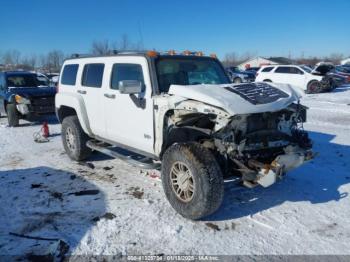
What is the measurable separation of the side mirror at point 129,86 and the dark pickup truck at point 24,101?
7.16m

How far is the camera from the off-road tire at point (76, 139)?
21.4 ft

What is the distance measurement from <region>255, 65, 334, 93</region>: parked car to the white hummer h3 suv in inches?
656

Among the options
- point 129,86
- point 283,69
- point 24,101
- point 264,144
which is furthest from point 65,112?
point 283,69

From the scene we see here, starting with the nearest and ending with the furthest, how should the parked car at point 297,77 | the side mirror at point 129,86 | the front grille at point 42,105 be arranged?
the side mirror at point 129,86
the front grille at point 42,105
the parked car at point 297,77

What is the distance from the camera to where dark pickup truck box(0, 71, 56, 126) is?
1062cm

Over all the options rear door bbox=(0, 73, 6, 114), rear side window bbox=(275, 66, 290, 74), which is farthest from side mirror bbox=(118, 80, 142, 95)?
rear side window bbox=(275, 66, 290, 74)

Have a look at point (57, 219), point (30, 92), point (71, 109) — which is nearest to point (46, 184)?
point (57, 219)

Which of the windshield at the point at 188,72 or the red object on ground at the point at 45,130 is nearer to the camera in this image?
the windshield at the point at 188,72

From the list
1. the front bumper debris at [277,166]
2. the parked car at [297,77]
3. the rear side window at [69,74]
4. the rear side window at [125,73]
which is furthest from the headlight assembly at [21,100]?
the parked car at [297,77]

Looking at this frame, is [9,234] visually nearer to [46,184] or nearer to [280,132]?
[46,184]

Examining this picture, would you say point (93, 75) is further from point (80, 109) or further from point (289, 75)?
point (289, 75)

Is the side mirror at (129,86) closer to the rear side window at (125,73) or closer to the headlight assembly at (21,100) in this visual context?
the rear side window at (125,73)

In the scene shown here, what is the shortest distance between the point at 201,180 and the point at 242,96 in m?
1.14

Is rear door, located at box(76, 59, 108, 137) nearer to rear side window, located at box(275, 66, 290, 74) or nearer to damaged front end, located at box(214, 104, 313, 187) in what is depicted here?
damaged front end, located at box(214, 104, 313, 187)
